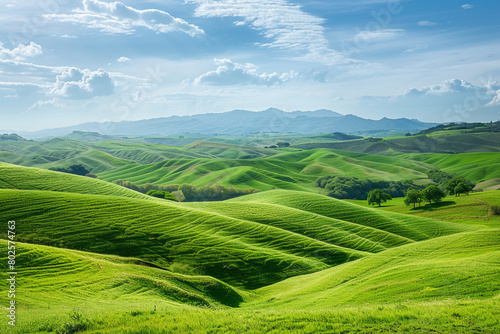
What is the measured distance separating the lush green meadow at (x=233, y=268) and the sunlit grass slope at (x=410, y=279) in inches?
6.8

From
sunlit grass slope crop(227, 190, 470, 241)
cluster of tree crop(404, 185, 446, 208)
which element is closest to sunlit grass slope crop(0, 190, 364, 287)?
sunlit grass slope crop(227, 190, 470, 241)

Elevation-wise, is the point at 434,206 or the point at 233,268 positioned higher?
the point at 233,268

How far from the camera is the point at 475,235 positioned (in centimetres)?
5359

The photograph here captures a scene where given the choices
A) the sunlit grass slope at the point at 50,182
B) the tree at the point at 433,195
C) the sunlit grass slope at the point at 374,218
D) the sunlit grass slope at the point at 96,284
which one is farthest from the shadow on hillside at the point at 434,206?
the sunlit grass slope at the point at 96,284

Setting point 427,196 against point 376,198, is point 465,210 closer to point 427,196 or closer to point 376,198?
point 427,196

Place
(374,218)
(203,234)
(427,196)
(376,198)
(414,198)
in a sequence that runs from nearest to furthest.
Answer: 1. (203,234)
2. (374,218)
3. (427,196)
4. (414,198)
5. (376,198)

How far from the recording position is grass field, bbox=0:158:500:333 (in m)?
21.3

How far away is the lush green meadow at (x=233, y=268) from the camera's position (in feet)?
69.8

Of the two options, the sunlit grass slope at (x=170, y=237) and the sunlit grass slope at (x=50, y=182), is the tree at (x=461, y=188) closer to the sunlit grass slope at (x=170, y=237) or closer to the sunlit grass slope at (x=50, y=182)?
the sunlit grass slope at (x=170, y=237)

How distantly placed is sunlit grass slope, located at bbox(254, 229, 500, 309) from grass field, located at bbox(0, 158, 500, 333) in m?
0.17

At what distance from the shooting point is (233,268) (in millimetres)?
56844

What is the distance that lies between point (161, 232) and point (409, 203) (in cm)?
10844

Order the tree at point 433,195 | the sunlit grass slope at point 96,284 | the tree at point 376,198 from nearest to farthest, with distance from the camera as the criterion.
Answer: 1. the sunlit grass slope at point 96,284
2. the tree at point 433,195
3. the tree at point 376,198

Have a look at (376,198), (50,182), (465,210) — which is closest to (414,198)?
(465,210)
